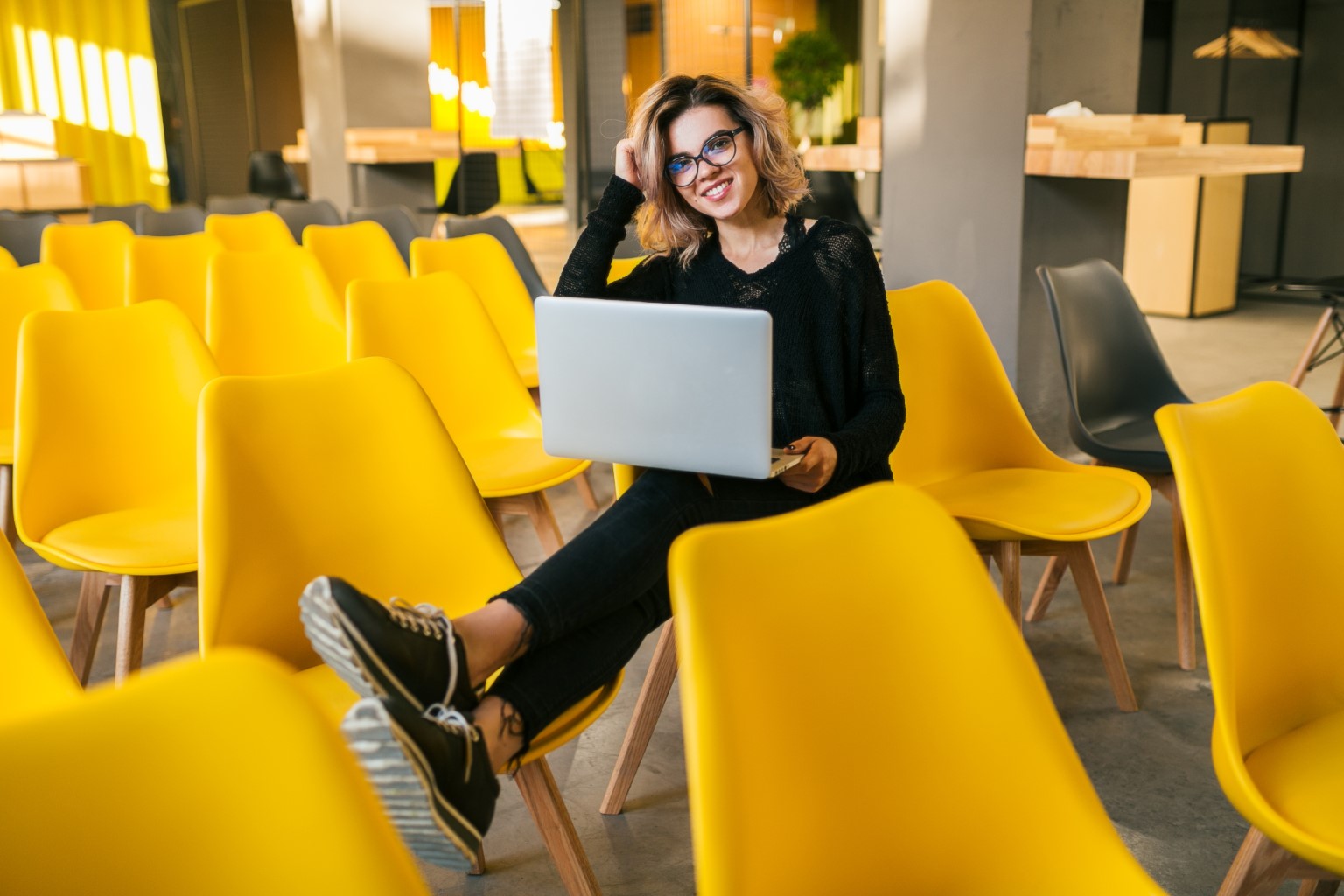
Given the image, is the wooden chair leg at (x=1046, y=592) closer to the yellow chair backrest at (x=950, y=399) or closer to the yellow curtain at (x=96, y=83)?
the yellow chair backrest at (x=950, y=399)

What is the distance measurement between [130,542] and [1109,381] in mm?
2392

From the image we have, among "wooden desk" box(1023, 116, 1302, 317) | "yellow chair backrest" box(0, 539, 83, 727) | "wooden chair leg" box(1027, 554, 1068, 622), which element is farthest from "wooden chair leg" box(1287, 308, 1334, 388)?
"yellow chair backrest" box(0, 539, 83, 727)

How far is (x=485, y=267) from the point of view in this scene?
13.0 feet

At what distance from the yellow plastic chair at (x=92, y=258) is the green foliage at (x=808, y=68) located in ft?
27.2

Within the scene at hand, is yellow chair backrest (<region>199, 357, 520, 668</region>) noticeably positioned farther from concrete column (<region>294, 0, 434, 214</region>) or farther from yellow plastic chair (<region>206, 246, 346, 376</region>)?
concrete column (<region>294, 0, 434, 214</region>)

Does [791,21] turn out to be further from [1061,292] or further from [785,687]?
[785,687]

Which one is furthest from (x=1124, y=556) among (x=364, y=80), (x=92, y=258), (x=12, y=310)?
(x=364, y=80)

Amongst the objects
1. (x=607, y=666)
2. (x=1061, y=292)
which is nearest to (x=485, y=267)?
(x=1061, y=292)

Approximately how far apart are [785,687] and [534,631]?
0.61 metres

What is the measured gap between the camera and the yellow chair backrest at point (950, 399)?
2.62m

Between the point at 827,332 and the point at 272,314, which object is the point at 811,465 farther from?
the point at 272,314

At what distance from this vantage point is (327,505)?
1.88 meters

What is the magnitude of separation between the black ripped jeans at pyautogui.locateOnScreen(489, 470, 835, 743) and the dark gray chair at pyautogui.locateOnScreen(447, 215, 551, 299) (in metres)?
2.99

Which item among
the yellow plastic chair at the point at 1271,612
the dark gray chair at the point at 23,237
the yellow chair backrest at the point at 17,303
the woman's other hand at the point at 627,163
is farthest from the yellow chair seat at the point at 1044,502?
the dark gray chair at the point at 23,237
